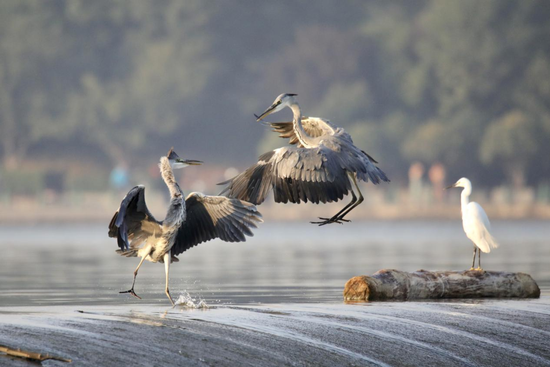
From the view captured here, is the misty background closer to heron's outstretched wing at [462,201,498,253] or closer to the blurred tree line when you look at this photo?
the blurred tree line

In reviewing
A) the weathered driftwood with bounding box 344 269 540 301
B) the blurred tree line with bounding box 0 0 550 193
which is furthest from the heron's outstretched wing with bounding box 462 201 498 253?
the blurred tree line with bounding box 0 0 550 193

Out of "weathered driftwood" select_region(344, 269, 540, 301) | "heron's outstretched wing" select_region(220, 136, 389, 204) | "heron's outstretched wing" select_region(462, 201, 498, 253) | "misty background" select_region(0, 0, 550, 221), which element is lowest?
"weathered driftwood" select_region(344, 269, 540, 301)

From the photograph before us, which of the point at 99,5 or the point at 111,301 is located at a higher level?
the point at 99,5

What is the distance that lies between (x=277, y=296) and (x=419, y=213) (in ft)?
148

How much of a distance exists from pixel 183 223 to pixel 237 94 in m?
62.1

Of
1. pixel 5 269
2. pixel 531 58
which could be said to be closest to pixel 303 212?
pixel 531 58

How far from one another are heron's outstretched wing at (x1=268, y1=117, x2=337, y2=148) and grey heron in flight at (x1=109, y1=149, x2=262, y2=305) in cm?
190

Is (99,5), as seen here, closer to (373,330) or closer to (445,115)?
(445,115)

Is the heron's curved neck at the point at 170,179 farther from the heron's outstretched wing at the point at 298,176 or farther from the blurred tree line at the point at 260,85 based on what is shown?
the blurred tree line at the point at 260,85

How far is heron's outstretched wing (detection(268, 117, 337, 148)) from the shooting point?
1226 cm

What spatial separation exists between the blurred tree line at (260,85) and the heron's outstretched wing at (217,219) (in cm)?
5135

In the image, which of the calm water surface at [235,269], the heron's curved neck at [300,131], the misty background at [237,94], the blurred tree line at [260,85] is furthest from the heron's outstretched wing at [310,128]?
the blurred tree line at [260,85]

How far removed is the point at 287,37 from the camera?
253ft

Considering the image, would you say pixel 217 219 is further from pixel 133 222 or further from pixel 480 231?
pixel 480 231
